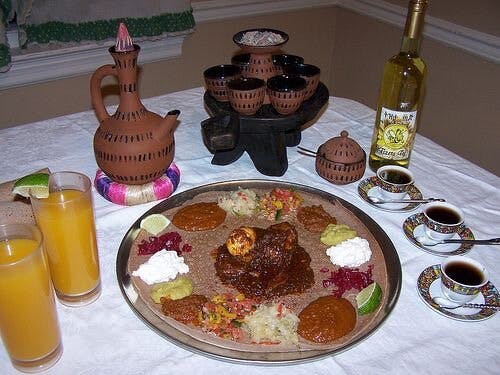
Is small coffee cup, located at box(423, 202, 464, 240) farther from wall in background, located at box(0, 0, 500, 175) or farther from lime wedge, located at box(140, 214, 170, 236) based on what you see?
wall in background, located at box(0, 0, 500, 175)

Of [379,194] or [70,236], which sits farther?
[379,194]

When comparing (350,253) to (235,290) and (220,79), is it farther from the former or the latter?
(220,79)

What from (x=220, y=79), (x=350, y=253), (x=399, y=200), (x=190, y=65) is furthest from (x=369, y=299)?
(x=190, y=65)

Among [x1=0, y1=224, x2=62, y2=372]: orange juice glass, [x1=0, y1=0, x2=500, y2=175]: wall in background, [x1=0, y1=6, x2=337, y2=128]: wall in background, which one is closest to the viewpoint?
[x1=0, y1=224, x2=62, y2=372]: orange juice glass

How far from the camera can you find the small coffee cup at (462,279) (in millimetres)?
955

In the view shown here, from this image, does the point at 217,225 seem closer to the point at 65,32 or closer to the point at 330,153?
the point at 330,153

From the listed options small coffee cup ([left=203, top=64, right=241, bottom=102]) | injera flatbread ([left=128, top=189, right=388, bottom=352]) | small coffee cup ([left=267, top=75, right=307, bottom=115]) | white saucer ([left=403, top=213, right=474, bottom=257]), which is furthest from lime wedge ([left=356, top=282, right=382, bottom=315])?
small coffee cup ([left=203, top=64, right=241, bottom=102])

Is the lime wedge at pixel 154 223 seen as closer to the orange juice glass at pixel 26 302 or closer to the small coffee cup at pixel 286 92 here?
the orange juice glass at pixel 26 302

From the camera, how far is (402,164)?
142cm

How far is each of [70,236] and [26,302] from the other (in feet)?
0.53

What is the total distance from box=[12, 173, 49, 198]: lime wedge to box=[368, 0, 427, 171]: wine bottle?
87cm

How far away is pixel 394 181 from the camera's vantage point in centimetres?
130

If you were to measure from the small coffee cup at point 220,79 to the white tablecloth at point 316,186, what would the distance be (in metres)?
0.19

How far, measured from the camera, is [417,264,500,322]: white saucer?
959mm
